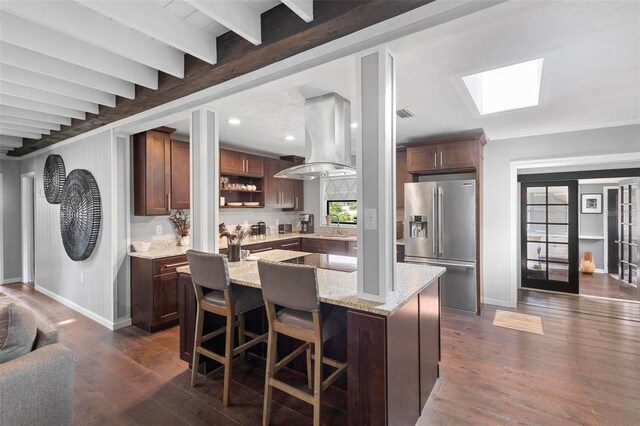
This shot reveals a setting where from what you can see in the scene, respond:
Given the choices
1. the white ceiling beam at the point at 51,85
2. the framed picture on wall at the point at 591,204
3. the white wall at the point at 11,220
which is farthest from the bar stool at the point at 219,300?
the framed picture on wall at the point at 591,204

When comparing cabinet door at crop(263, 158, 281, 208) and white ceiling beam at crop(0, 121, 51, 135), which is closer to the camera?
white ceiling beam at crop(0, 121, 51, 135)

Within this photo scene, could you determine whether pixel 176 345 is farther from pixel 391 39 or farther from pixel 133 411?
pixel 391 39

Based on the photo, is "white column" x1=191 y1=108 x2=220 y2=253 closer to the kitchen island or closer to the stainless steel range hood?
the kitchen island

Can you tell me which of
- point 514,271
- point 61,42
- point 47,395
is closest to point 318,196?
point 514,271

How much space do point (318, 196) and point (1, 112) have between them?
4.54m

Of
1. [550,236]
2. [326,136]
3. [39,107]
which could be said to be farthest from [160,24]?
[550,236]

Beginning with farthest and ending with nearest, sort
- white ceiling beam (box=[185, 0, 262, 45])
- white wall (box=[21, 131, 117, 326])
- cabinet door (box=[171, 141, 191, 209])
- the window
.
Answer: the window, cabinet door (box=[171, 141, 191, 209]), white wall (box=[21, 131, 117, 326]), white ceiling beam (box=[185, 0, 262, 45])

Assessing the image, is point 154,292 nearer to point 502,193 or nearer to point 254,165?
point 254,165

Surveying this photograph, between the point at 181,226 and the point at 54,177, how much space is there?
6.92 ft

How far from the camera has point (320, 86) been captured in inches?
102

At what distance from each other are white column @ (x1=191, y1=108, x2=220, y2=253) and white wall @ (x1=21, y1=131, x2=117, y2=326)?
1537 mm

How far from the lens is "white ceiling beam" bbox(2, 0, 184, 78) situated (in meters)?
Answer: 1.70

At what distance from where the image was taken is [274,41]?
182 centimetres

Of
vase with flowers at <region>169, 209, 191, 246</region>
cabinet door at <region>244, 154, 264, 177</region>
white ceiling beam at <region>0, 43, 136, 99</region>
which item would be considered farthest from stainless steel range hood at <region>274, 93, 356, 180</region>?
cabinet door at <region>244, 154, 264, 177</region>
